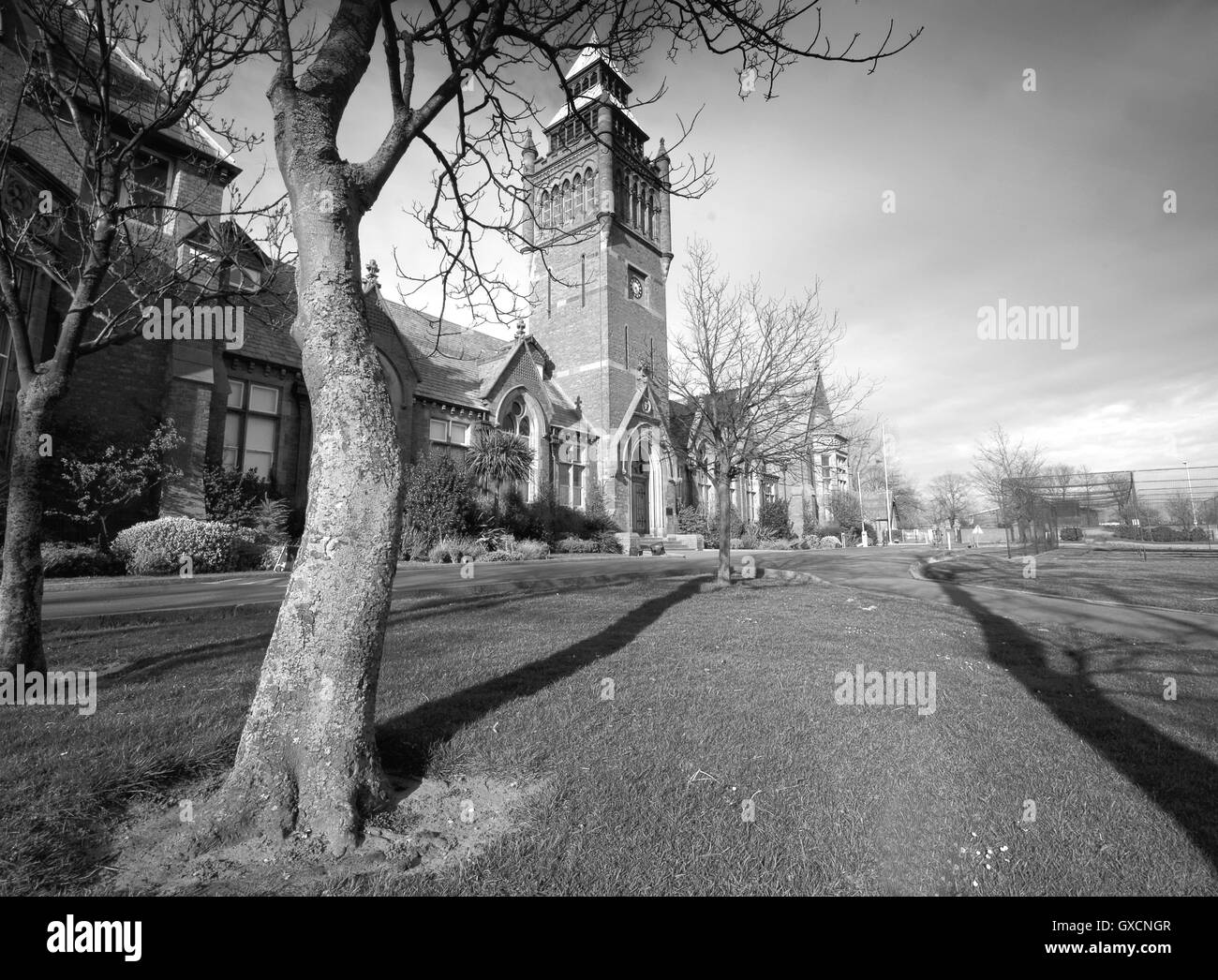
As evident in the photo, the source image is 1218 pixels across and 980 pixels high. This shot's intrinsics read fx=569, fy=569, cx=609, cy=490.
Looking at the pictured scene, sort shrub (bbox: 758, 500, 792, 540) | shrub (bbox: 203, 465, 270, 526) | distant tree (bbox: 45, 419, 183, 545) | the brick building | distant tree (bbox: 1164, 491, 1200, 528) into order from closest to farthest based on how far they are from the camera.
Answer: distant tree (bbox: 45, 419, 183, 545) < the brick building < shrub (bbox: 203, 465, 270, 526) < distant tree (bbox: 1164, 491, 1200, 528) < shrub (bbox: 758, 500, 792, 540)

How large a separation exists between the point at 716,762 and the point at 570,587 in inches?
329

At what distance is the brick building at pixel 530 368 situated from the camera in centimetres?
1480

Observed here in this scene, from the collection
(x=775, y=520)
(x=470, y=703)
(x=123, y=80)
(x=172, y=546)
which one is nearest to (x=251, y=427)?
(x=172, y=546)

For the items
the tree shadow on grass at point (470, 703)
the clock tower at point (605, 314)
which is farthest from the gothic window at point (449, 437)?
the tree shadow on grass at point (470, 703)

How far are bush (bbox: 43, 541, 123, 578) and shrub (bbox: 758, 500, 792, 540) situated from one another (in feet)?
111

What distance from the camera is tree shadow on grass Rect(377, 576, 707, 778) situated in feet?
11.6

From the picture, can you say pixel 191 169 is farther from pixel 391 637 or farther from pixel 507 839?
pixel 507 839

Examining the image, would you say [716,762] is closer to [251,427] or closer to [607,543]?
[251,427]

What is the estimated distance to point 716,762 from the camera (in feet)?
11.3

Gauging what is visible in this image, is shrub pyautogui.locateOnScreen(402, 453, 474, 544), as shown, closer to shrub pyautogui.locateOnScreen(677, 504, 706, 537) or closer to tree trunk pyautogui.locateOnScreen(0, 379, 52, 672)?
tree trunk pyautogui.locateOnScreen(0, 379, 52, 672)

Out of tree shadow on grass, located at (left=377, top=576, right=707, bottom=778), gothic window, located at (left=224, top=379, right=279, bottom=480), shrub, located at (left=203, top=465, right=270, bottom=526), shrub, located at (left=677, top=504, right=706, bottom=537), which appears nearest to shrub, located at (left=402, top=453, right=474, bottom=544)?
shrub, located at (left=203, top=465, right=270, bottom=526)
